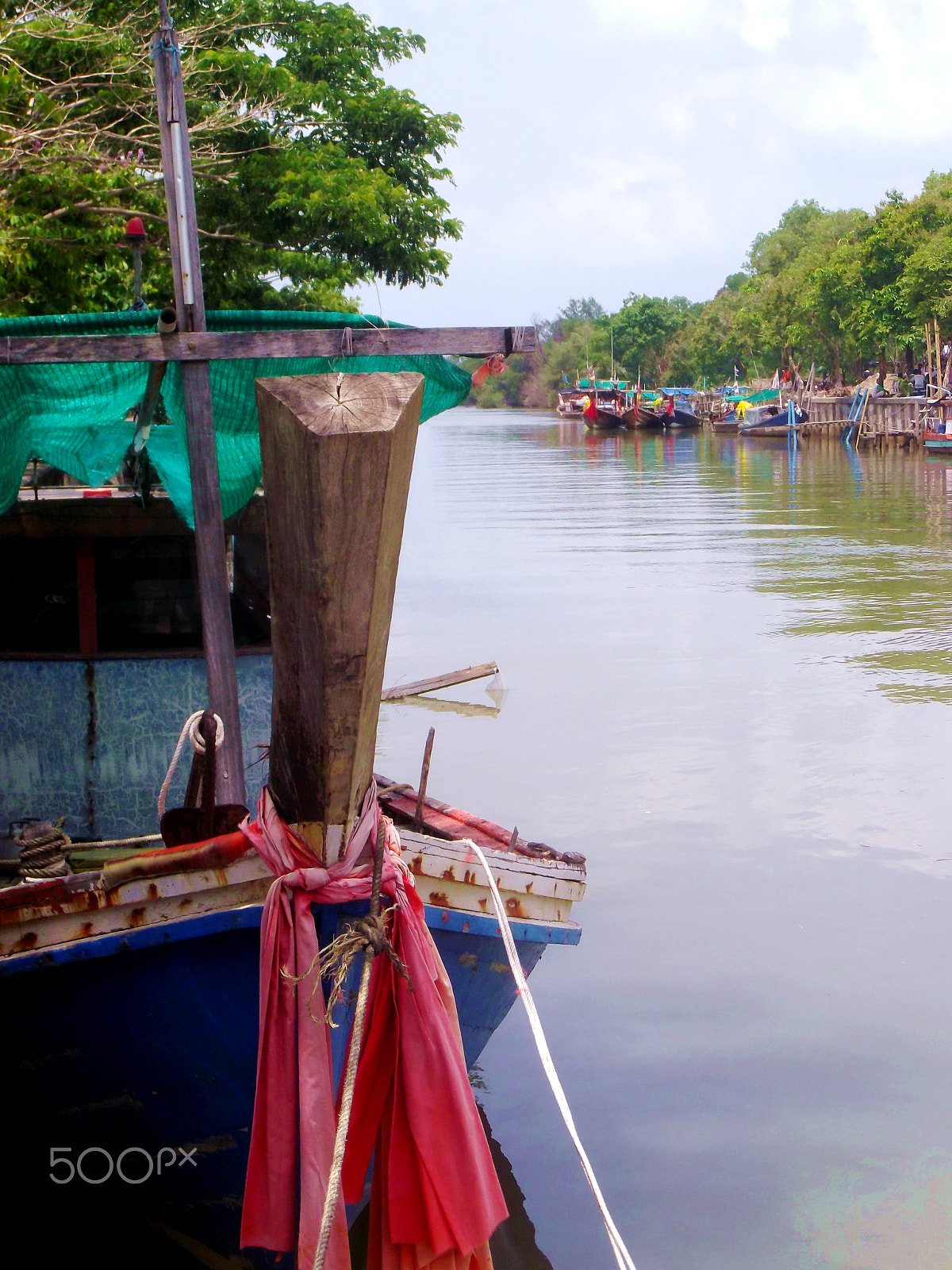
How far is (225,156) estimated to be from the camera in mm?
15734

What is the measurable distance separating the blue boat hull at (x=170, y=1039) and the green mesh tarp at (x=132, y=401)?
7.23ft

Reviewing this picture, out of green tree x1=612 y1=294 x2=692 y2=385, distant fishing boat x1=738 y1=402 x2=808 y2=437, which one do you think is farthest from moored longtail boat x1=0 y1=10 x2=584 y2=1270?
green tree x1=612 y1=294 x2=692 y2=385

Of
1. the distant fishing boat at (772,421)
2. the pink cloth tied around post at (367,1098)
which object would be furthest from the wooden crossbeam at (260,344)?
the distant fishing boat at (772,421)

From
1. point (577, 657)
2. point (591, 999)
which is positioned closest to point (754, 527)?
point (577, 657)

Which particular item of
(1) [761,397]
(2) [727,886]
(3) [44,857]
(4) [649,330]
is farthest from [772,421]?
(3) [44,857]

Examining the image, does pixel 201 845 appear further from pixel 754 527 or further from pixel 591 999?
pixel 754 527

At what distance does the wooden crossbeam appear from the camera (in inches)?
184

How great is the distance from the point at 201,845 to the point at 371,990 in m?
0.70

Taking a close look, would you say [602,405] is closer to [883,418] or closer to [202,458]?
[883,418]

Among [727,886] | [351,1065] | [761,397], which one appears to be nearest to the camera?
[351,1065]

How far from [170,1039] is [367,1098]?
116 centimetres

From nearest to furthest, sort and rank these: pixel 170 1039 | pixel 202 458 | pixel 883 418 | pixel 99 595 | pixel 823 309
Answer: pixel 170 1039, pixel 202 458, pixel 99 595, pixel 883 418, pixel 823 309

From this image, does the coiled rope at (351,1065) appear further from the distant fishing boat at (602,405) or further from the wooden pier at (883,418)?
the distant fishing boat at (602,405)

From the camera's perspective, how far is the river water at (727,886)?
503 cm
